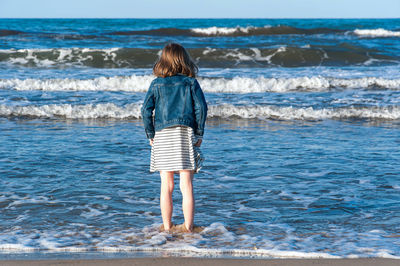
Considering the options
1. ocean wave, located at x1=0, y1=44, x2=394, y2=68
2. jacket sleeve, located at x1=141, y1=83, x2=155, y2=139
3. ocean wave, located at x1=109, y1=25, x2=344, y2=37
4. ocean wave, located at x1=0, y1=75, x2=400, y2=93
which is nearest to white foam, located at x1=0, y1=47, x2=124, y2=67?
ocean wave, located at x1=0, y1=44, x2=394, y2=68

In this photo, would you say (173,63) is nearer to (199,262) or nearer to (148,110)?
(148,110)

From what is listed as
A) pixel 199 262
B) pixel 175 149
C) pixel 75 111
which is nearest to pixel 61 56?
pixel 75 111

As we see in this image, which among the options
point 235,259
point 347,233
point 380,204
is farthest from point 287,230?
point 380,204

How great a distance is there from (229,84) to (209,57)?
762cm

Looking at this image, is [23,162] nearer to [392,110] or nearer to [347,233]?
[347,233]

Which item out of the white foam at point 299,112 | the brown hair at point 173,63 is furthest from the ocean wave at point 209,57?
the brown hair at point 173,63

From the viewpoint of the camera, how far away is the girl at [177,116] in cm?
377

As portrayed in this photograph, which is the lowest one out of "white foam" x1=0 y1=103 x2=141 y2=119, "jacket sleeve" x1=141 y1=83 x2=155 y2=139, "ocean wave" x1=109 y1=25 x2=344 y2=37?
"white foam" x1=0 y1=103 x2=141 y2=119

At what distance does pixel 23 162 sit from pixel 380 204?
4009 millimetres

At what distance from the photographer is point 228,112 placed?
379 inches

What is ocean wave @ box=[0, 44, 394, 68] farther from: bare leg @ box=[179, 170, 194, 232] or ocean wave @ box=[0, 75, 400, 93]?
bare leg @ box=[179, 170, 194, 232]

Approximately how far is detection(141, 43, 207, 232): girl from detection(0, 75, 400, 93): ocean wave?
894 centimetres

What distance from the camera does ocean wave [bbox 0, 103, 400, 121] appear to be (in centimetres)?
945

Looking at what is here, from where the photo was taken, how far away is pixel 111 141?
23.8 ft
